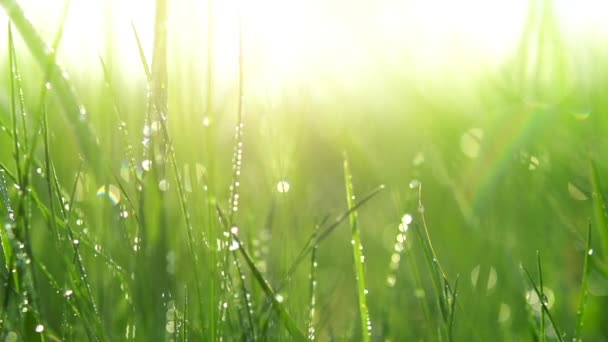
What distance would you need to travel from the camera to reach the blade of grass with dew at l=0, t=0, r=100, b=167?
2.02 ft

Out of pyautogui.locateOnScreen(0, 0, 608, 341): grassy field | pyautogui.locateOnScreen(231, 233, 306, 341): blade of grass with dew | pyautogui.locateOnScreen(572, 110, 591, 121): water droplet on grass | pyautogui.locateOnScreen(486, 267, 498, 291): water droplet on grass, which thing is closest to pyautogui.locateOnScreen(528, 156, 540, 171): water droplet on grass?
pyautogui.locateOnScreen(0, 0, 608, 341): grassy field

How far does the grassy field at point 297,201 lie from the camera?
25.7 inches

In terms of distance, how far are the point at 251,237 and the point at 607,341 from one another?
1.77 feet

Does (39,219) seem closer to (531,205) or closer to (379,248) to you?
(379,248)

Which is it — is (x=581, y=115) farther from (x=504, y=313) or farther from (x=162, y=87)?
(x=162, y=87)

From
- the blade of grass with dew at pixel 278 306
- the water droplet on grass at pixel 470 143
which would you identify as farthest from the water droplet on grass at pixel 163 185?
the water droplet on grass at pixel 470 143

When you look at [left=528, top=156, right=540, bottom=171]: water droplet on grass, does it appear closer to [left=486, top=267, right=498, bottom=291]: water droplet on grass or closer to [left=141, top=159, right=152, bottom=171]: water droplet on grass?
[left=486, top=267, right=498, bottom=291]: water droplet on grass


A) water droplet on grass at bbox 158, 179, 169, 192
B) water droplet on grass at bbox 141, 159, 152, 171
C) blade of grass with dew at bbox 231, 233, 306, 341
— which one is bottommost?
blade of grass with dew at bbox 231, 233, 306, 341

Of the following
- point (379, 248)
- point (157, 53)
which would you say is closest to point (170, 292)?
point (157, 53)

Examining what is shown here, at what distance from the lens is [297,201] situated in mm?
1465

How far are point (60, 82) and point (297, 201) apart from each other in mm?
847

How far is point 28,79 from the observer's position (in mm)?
1479

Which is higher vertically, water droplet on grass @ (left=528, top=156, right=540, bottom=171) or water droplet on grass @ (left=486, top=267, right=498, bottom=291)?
water droplet on grass @ (left=528, top=156, right=540, bottom=171)

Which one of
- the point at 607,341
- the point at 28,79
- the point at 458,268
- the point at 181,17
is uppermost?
the point at 28,79
